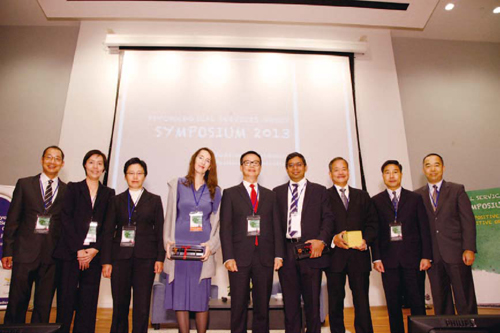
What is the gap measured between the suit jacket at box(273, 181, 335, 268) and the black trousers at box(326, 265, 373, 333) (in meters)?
0.19

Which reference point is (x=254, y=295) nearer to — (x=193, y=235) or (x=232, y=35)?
→ (x=193, y=235)

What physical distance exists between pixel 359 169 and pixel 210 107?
2.16 m

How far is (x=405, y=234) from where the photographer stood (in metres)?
2.61

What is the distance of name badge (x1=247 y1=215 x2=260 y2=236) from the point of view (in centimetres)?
240

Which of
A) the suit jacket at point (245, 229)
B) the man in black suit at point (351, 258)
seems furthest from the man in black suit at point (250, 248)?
the man in black suit at point (351, 258)

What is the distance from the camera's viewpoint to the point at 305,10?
4.62 meters

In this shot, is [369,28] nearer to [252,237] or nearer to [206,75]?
[206,75]

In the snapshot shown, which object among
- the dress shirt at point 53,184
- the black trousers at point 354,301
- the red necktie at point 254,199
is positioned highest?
the dress shirt at point 53,184

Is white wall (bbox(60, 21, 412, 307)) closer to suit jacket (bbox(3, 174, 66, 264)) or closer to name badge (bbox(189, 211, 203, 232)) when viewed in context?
suit jacket (bbox(3, 174, 66, 264))

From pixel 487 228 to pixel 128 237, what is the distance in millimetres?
4431

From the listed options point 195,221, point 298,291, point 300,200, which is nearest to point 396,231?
point 300,200

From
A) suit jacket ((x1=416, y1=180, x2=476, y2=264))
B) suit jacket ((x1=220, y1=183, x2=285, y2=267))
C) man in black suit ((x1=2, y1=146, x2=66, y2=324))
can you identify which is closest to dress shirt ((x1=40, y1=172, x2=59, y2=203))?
man in black suit ((x1=2, y1=146, x2=66, y2=324))

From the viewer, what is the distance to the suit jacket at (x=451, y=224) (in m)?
2.69

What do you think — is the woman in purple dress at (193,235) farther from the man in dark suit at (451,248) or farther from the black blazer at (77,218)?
the man in dark suit at (451,248)
